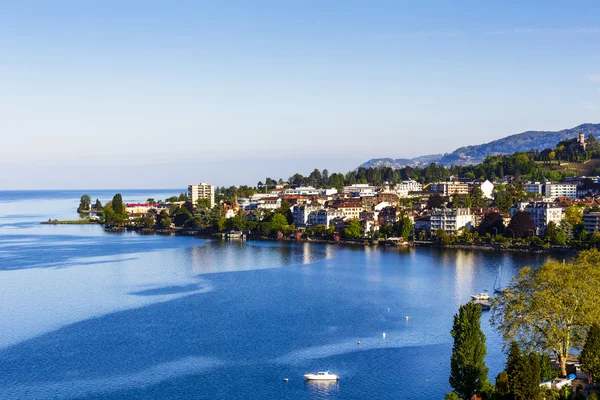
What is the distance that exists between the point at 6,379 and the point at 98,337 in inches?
128

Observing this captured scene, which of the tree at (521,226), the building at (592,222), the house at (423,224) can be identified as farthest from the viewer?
the house at (423,224)

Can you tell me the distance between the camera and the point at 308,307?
20.5 meters


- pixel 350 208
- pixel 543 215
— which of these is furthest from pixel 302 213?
pixel 543 215

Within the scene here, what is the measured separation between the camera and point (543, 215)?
38.9 m

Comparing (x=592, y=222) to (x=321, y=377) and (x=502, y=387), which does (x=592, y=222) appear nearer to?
(x=321, y=377)

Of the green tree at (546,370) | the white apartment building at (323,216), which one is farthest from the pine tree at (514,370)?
the white apartment building at (323,216)

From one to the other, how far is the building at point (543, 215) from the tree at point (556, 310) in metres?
26.0

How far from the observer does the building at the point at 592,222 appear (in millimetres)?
36362

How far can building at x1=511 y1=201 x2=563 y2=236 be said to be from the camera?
38469 millimetres

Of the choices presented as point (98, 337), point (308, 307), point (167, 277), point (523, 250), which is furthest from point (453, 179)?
point (98, 337)

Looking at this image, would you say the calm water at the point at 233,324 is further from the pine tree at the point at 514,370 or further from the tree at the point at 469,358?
the pine tree at the point at 514,370

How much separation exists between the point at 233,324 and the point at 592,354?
9.39 m

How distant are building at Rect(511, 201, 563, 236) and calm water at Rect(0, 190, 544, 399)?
6.71 metres

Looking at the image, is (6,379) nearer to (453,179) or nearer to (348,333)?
(348,333)
